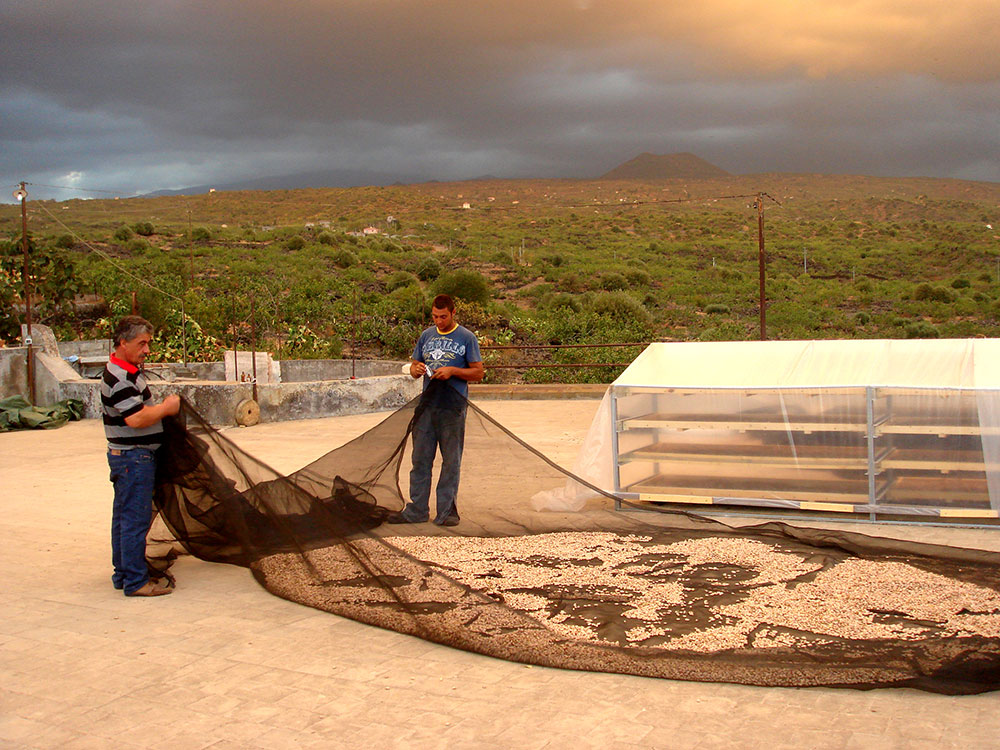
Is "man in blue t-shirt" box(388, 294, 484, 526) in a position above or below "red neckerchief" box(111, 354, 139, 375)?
below

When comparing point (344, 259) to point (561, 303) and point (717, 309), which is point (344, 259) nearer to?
point (561, 303)

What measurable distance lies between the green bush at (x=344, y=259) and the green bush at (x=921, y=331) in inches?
834

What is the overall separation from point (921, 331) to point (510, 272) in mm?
16672

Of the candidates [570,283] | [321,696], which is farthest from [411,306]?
[321,696]

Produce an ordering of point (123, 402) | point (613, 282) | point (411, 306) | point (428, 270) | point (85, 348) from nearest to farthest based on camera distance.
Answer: point (123, 402) → point (85, 348) → point (411, 306) → point (613, 282) → point (428, 270)

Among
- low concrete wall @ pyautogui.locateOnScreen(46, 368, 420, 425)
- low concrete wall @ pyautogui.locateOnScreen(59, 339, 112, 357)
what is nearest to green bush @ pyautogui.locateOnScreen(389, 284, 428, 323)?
low concrete wall @ pyautogui.locateOnScreen(59, 339, 112, 357)

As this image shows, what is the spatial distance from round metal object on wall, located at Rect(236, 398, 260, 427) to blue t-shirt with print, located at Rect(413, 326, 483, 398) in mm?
6663

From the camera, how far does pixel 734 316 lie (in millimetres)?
28703

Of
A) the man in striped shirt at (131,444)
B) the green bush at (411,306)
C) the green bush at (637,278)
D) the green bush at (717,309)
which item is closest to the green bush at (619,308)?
the green bush at (717,309)

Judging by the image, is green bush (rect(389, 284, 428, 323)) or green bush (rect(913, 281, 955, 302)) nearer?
green bush (rect(389, 284, 428, 323))

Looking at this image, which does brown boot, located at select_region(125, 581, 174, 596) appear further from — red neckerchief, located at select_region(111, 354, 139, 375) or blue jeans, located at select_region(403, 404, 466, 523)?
blue jeans, located at select_region(403, 404, 466, 523)

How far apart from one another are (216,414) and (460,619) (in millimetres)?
9131

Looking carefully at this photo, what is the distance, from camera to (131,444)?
516 centimetres

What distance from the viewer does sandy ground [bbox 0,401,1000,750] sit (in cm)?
321
